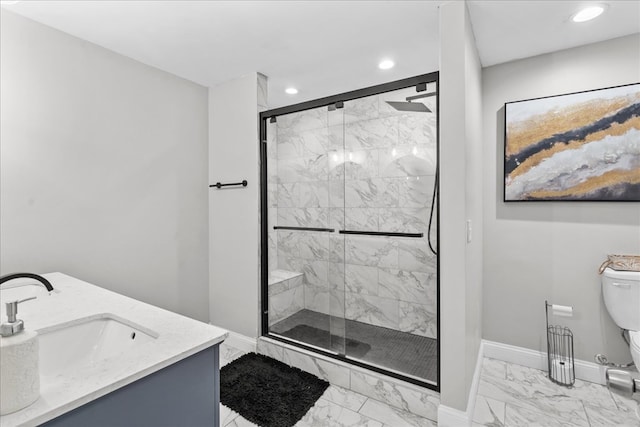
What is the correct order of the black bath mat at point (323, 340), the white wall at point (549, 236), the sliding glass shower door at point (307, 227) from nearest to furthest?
the white wall at point (549, 236), the black bath mat at point (323, 340), the sliding glass shower door at point (307, 227)

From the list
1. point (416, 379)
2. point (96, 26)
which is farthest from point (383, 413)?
point (96, 26)

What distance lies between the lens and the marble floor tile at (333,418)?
1809 mm

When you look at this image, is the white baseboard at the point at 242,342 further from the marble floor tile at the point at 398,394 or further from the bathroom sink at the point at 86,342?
the bathroom sink at the point at 86,342

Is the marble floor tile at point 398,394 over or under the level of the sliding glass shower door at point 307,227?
under

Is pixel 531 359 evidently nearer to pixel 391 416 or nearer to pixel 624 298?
pixel 624 298

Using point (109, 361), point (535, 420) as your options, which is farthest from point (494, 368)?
point (109, 361)

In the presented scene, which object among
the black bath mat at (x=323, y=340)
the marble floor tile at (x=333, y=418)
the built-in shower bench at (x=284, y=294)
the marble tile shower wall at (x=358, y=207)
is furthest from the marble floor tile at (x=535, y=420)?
the built-in shower bench at (x=284, y=294)

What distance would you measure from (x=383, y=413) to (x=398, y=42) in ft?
7.97

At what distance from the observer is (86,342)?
1.14 meters

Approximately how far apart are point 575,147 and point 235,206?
8.82 feet

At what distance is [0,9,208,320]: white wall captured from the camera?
6.15ft

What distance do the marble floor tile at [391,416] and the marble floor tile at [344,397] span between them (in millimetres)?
45

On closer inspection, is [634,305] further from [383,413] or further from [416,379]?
[383,413]

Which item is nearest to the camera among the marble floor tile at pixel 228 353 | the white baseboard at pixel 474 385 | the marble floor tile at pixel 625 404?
the white baseboard at pixel 474 385
